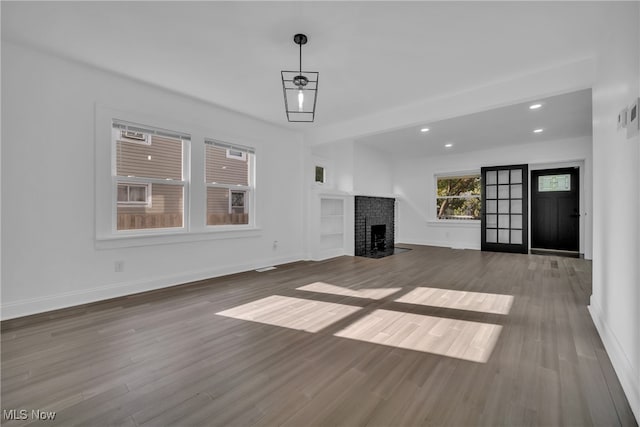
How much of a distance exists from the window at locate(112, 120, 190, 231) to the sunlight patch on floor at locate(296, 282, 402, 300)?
2.12 m

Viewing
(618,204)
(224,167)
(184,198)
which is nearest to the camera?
(618,204)

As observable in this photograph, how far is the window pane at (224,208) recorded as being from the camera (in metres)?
4.34

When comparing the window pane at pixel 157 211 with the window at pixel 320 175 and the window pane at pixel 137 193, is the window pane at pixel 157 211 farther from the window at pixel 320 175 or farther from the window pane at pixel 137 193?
the window at pixel 320 175

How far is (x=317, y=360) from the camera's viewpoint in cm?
192

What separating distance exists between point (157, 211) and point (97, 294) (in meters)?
1.16

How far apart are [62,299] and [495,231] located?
818 cm

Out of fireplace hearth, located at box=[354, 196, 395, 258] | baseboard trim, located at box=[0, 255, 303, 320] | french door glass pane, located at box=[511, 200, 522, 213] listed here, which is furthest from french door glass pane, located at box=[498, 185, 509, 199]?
baseboard trim, located at box=[0, 255, 303, 320]

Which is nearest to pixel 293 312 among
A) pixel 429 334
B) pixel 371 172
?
pixel 429 334

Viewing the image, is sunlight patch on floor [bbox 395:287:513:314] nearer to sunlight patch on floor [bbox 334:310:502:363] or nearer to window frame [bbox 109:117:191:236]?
sunlight patch on floor [bbox 334:310:502:363]

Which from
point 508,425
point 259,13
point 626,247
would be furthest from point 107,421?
point 626,247

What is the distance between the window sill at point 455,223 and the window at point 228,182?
5466 millimetres

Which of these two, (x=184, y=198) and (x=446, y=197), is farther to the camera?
(x=446, y=197)

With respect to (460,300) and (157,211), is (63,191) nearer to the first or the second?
(157,211)

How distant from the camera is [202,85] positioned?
3551 mm
